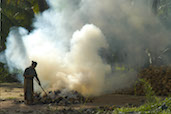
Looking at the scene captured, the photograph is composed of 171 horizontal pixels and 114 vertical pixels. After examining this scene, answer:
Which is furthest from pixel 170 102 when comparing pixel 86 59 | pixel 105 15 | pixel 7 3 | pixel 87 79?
pixel 7 3

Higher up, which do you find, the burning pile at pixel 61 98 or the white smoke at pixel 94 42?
the white smoke at pixel 94 42

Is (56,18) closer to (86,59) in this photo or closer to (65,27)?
(65,27)

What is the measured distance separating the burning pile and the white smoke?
944 mm

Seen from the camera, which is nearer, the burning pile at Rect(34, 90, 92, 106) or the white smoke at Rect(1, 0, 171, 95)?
the burning pile at Rect(34, 90, 92, 106)

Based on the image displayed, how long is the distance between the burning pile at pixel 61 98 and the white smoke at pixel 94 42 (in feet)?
3.10

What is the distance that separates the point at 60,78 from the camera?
1088 centimetres

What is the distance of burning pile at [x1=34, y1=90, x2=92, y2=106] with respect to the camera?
8.87 metres

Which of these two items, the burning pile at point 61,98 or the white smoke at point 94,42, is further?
the white smoke at point 94,42

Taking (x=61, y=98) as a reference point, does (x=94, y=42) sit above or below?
above

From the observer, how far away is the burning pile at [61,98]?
29.1 ft

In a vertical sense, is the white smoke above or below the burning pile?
above

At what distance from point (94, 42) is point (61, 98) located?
3664 millimetres

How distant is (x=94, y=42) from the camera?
11.6 m

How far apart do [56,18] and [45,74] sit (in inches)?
174
